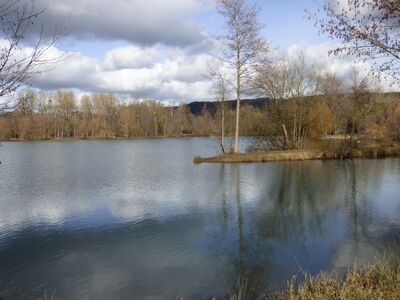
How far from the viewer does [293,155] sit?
29.2 meters

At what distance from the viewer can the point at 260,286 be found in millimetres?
7258

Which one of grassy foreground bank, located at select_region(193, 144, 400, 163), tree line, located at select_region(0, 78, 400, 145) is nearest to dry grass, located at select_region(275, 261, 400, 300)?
tree line, located at select_region(0, 78, 400, 145)

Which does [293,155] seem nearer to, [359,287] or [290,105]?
[290,105]

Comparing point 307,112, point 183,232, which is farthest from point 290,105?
point 183,232

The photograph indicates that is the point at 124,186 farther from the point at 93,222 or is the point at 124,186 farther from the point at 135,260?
the point at 135,260

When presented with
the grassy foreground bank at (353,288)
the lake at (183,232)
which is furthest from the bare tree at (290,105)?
the grassy foreground bank at (353,288)

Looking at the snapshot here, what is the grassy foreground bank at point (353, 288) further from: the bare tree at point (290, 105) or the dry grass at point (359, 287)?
the bare tree at point (290, 105)

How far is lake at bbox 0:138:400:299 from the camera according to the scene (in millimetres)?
7734

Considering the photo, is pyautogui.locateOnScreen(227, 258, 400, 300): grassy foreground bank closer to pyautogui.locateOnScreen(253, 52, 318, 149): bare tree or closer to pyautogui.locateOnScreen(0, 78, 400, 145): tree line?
→ pyautogui.locateOnScreen(0, 78, 400, 145): tree line

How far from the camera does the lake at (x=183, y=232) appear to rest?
773 centimetres

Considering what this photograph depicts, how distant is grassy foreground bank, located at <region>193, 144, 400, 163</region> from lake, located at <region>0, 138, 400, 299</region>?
8.23 m

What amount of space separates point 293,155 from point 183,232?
65.2 feet

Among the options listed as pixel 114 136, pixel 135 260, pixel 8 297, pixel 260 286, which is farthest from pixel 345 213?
pixel 114 136

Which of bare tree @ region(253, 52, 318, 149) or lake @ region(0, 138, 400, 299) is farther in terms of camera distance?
bare tree @ region(253, 52, 318, 149)
